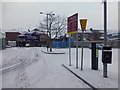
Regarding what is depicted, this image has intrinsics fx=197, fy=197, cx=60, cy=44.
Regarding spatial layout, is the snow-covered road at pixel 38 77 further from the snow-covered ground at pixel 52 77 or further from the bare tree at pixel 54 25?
the bare tree at pixel 54 25

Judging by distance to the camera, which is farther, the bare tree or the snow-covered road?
the bare tree

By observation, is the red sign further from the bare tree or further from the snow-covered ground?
the bare tree

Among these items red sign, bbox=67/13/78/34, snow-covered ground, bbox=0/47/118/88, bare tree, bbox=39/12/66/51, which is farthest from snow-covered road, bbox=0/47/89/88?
bare tree, bbox=39/12/66/51

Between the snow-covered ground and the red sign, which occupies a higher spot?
the red sign

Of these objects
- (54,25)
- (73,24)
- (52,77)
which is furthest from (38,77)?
(54,25)

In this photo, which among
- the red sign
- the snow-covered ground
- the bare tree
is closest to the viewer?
the snow-covered ground

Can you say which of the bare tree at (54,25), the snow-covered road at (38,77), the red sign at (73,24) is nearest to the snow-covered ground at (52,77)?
the snow-covered road at (38,77)

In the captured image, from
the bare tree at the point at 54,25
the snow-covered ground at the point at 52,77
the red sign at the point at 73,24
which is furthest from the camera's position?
the bare tree at the point at 54,25

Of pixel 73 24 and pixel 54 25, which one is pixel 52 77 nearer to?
pixel 73 24

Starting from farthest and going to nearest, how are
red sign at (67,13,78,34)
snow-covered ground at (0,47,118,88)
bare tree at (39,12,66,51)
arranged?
1. bare tree at (39,12,66,51)
2. red sign at (67,13,78,34)
3. snow-covered ground at (0,47,118,88)

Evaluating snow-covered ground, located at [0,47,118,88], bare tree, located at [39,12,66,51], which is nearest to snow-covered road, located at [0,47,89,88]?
snow-covered ground, located at [0,47,118,88]

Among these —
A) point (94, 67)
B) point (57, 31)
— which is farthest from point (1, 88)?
point (57, 31)

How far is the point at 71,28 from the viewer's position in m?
14.6

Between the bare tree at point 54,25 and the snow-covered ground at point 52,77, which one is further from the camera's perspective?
the bare tree at point 54,25
